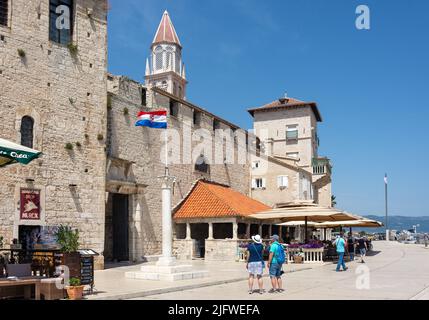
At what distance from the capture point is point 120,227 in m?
24.8

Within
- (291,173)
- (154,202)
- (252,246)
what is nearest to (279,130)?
(291,173)

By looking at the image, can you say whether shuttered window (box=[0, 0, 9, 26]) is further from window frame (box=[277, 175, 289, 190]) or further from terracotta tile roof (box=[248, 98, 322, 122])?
terracotta tile roof (box=[248, 98, 322, 122])

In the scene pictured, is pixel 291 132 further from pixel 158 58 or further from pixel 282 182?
pixel 158 58

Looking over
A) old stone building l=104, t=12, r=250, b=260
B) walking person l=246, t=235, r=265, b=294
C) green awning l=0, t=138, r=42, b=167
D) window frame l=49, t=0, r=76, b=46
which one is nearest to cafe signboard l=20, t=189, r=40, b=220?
old stone building l=104, t=12, r=250, b=260

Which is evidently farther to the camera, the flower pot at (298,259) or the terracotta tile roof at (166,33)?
the terracotta tile roof at (166,33)

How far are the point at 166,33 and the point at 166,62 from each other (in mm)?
4285

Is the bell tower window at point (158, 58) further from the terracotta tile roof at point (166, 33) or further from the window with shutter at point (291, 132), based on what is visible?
the window with shutter at point (291, 132)

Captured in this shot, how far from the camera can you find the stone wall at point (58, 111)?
17750 mm

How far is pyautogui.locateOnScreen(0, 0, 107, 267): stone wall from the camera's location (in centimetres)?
1775

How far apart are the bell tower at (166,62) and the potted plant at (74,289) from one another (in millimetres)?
57526

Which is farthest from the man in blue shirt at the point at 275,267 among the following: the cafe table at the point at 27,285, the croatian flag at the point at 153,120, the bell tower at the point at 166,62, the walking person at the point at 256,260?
the bell tower at the point at 166,62
